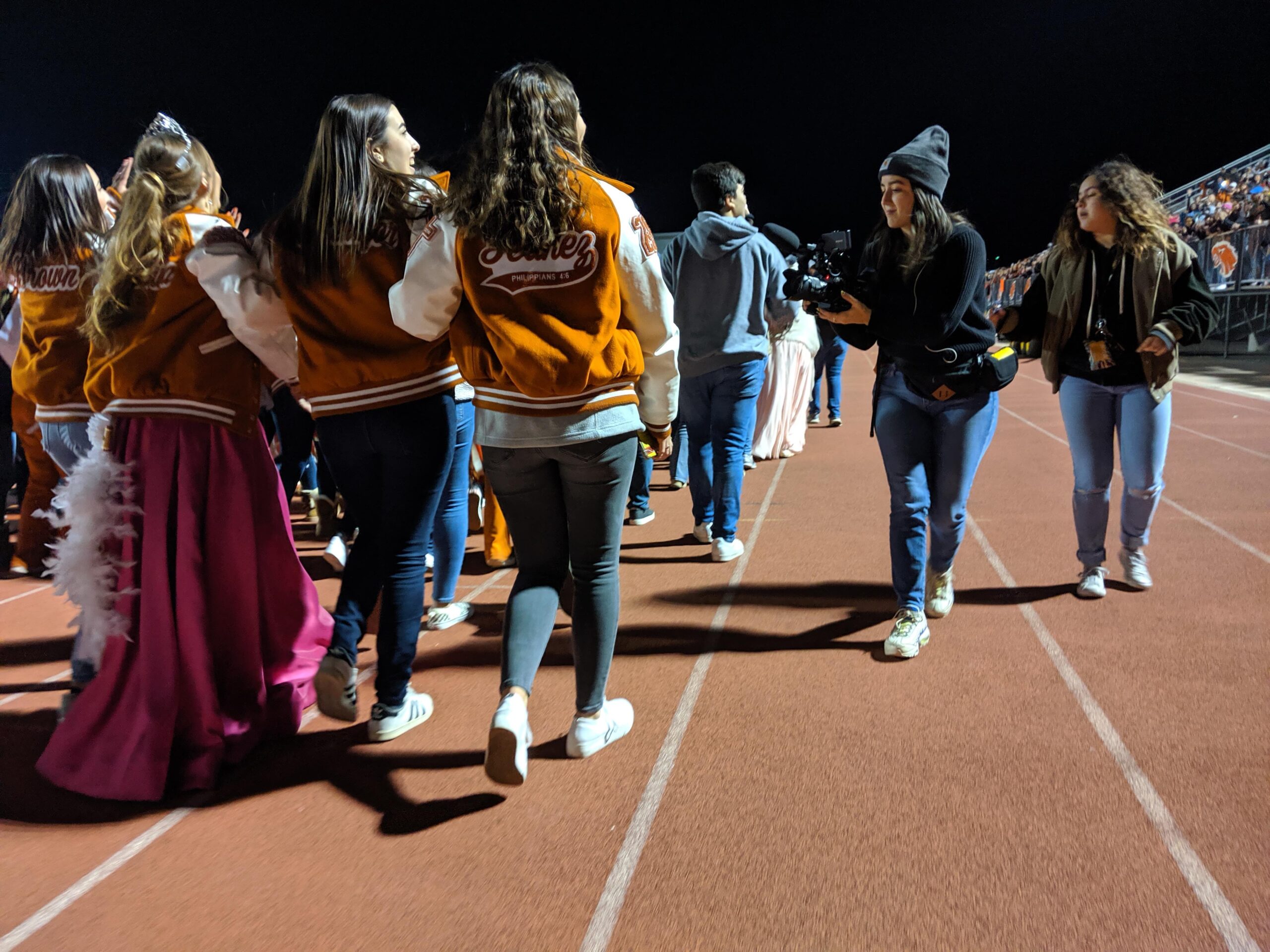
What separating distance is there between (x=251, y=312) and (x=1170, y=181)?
26.8m

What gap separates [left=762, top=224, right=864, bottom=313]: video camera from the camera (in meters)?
3.17

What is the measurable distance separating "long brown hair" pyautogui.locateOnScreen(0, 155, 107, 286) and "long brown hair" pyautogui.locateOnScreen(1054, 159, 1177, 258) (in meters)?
3.97

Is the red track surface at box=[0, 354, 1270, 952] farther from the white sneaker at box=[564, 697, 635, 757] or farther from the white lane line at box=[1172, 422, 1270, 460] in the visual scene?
the white lane line at box=[1172, 422, 1270, 460]

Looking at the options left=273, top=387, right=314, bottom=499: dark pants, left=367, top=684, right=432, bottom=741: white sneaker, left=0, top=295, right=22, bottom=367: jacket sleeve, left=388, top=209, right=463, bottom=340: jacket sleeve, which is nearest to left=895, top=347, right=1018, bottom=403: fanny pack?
left=388, top=209, right=463, bottom=340: jacket sleeve

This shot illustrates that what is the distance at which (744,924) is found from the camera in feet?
5.89

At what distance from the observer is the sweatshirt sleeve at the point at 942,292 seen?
2.96 m

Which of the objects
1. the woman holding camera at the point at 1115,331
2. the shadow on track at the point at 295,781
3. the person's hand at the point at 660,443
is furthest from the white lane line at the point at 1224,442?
the shadow on track at the point at 295,781

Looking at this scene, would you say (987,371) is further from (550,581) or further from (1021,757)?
(550,581)

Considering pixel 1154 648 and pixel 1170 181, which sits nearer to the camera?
pixel 1154 648

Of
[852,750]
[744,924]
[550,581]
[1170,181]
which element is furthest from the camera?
[1170,181]

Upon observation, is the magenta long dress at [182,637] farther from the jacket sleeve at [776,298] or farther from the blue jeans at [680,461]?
the blue jeans at [680,461]

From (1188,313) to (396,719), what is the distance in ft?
11.3

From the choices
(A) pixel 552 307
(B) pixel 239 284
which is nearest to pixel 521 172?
(A) pixel 552 307

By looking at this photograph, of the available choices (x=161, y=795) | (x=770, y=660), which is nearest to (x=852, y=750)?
(x=770, y=660)
